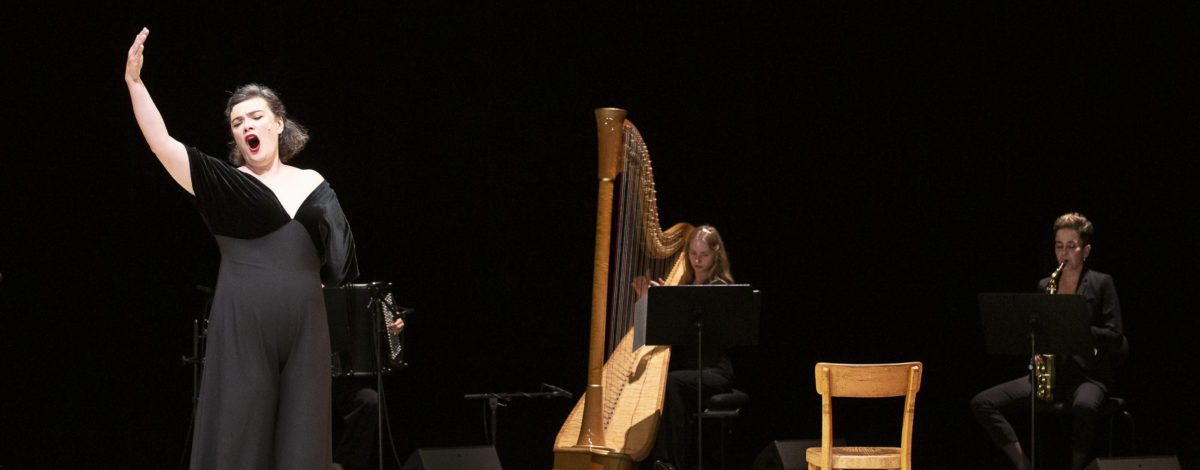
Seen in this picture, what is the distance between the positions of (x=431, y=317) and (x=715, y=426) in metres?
1.58

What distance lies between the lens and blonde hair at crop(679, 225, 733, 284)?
4.99m

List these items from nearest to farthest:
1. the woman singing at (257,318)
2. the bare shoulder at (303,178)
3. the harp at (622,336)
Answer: the woman singing at (257,318), the bare shoulder at (303,178), the harp at (622,336)

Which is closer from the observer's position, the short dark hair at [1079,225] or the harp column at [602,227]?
the harp column at [602,227]

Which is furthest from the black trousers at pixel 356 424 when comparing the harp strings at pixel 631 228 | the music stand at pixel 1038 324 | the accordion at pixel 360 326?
the music stand at pixel 1038 324

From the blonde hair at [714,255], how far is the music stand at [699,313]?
0.75 metres

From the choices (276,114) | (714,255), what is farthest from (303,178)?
(714,255)

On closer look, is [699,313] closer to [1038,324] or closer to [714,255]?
→ [714,255]

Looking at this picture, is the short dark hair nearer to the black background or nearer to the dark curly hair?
the black background

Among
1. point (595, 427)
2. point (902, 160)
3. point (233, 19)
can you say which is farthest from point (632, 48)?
point (595, 427)

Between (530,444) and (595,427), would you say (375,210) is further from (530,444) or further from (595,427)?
(595,427)

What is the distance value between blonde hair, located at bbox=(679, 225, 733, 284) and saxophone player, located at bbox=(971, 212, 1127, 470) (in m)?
1.28

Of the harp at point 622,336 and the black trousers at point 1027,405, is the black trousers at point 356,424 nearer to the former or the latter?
the harp at point 622,336

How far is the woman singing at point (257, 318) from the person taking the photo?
98.2 inches

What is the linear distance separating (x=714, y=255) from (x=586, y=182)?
1.13 metres
